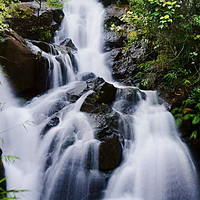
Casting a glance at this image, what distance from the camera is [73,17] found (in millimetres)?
12023

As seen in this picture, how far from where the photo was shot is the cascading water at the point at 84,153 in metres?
3.90

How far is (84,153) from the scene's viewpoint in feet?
13.5

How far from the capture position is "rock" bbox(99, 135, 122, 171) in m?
4.10

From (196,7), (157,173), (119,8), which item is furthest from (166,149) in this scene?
(119,8)

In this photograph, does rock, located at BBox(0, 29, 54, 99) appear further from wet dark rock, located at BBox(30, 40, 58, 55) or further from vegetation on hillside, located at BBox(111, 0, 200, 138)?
vegetation on hillside, located at BBox(111, 0, 200, 138)

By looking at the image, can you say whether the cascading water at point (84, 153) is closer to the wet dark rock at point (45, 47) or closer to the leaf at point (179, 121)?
the leaf at point (179, 121)

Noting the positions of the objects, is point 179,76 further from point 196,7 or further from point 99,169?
point 99,169

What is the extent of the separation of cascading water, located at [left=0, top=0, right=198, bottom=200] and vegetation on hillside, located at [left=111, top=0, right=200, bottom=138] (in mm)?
509

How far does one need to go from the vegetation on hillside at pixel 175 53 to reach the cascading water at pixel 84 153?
51 centimetres

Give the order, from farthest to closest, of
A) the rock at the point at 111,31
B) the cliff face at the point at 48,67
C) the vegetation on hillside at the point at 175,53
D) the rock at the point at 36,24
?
1. the rock at the point at 111,31
2. the rock at the point at 36,24
3. the vegetation on hillside at the point at 175,53
4. the cliff face at the point at 48,67

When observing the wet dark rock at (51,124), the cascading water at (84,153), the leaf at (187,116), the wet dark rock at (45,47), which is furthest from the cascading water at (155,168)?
the wet dark rock at (45,47)

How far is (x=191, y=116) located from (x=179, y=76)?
5.63 ft

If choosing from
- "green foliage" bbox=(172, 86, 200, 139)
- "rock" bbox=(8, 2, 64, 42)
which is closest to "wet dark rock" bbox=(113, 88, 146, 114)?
"green foliage" bbox=(172, 86, 200, 139)

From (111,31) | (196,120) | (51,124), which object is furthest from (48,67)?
(196,120)
